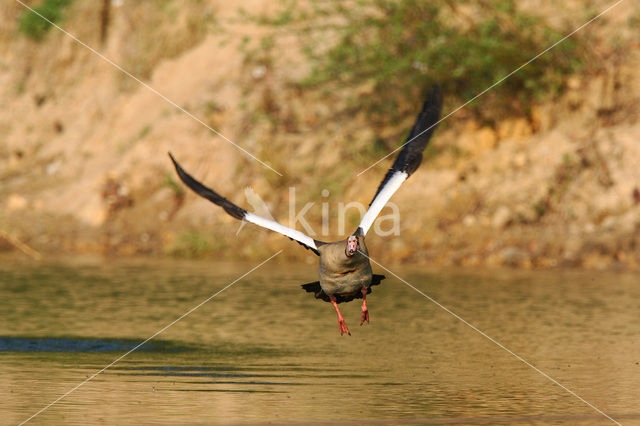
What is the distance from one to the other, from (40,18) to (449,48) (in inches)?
705

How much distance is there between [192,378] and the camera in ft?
36.8

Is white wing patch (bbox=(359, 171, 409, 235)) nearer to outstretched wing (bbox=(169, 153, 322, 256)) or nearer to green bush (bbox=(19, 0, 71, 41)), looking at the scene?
outstretched wing (bbox=(169, 153, 322, 256))

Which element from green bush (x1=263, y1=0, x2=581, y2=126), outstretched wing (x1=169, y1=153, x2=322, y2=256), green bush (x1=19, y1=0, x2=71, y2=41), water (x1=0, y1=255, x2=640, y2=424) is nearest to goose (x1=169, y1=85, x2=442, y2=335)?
outstretched wing (x1=169, y1=153, x2=322, y2=256)

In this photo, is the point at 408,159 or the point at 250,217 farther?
the point at 408,159

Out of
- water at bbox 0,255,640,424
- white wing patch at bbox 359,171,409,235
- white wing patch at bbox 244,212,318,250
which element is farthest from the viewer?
white wing patch at bbox 359,171,409,235

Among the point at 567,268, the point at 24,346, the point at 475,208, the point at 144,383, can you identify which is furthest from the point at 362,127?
the point at 144,383

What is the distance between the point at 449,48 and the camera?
24.5 meters

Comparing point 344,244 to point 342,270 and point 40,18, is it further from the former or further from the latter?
point 40,18

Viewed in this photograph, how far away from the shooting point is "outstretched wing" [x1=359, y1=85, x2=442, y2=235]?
12.4 metres

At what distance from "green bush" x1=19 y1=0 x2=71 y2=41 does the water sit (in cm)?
1795

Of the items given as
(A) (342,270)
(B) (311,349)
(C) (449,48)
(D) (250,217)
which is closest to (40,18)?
(C) (449,48)

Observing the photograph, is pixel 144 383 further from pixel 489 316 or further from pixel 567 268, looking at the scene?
pixel 567 268

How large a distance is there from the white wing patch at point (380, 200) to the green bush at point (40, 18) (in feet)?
88.0

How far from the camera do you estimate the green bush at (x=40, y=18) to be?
37.7 meters
